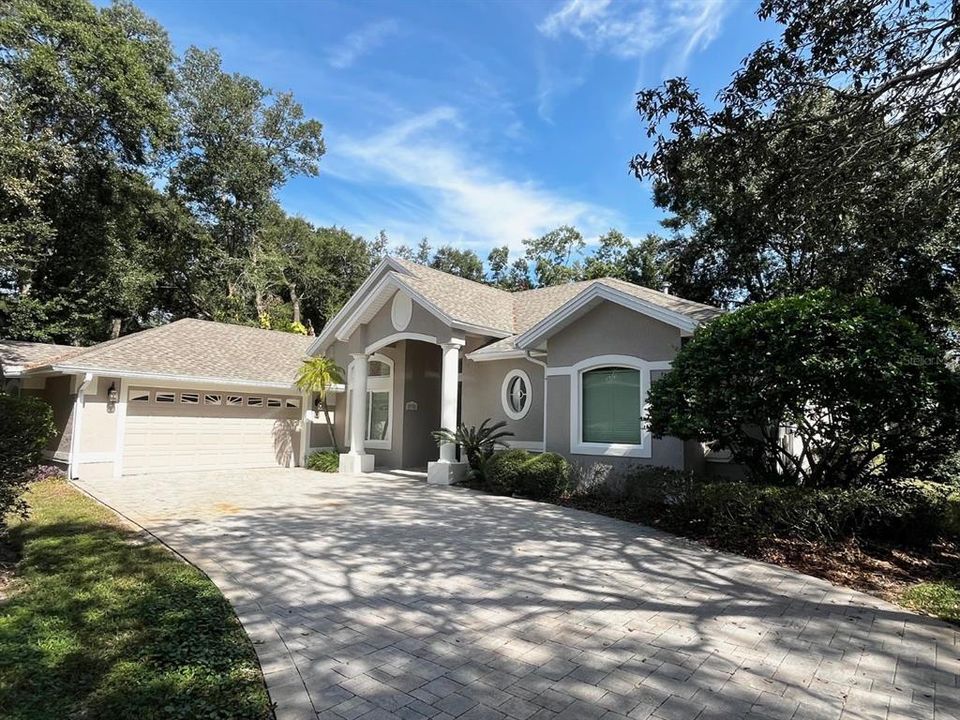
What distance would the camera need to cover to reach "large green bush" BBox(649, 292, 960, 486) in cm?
694

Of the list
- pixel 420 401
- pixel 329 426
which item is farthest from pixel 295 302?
pixel 420 401

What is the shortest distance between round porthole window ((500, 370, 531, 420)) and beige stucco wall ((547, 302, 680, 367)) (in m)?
1.52

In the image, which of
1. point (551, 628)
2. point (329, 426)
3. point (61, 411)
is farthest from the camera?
point (329, 426)

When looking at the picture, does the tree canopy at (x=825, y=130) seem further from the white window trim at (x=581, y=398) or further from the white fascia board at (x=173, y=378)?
the white fascia board at (x=173, y=378)

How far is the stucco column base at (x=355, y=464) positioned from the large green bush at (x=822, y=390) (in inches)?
386

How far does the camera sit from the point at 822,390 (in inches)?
290

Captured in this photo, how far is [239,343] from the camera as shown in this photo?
18.7 metres

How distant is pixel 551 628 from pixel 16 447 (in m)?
6.17

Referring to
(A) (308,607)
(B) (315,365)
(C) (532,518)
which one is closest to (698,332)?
(C) (532,518)

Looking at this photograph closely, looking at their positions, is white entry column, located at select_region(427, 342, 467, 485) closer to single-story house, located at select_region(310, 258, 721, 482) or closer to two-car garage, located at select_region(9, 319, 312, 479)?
single-story house, located at select_region(310, 258, 721, 482)

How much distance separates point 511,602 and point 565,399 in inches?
296

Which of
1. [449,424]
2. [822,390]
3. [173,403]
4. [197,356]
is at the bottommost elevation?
[449,424]

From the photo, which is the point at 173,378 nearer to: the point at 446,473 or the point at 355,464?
the point at 355,464

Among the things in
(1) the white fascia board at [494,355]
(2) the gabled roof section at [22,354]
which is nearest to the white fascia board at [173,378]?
(2) the gabled roof section at [22,354]
